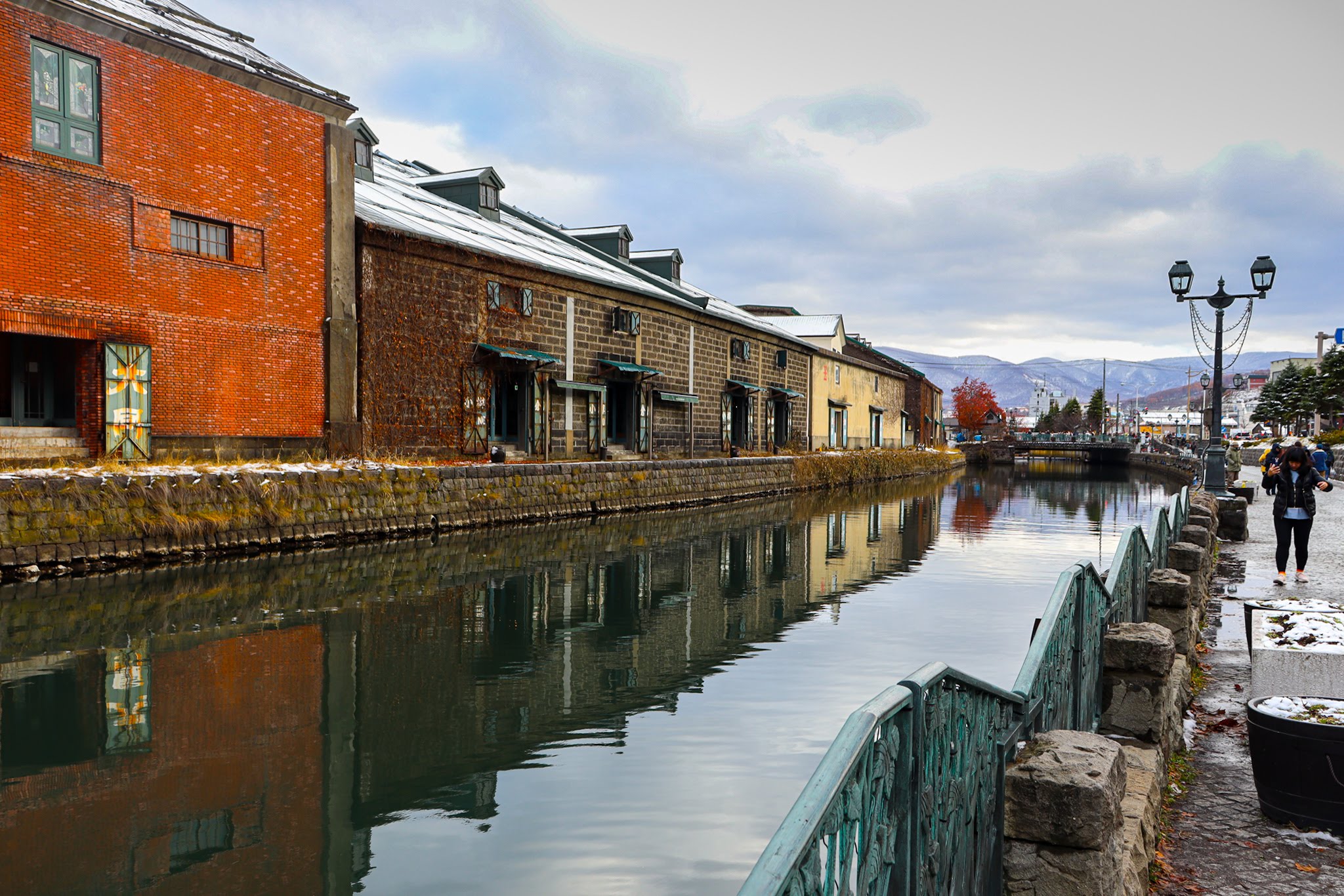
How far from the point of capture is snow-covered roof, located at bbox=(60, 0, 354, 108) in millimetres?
16188

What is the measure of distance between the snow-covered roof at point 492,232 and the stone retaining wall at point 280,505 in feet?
19.0

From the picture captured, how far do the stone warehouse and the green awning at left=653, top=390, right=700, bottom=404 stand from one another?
6 centimetres

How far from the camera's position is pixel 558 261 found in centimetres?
2777

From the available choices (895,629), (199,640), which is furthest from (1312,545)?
(199,640)

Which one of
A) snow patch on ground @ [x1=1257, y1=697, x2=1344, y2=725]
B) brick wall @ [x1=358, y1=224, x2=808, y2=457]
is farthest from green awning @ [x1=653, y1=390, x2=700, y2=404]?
snow patch on ground @ [x1=1257, y1=697, x2=1344, y2=725]

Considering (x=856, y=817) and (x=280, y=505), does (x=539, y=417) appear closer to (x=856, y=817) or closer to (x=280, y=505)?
(x=280, y=505)

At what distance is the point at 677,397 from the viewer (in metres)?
31.8

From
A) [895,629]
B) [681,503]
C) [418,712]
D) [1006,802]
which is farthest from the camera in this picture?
[681,503]

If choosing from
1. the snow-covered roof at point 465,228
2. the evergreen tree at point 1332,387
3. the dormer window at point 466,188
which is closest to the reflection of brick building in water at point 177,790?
the snow-covered roof at point 465,228

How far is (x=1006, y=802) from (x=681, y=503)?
23.6 m

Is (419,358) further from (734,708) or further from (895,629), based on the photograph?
(734,708)

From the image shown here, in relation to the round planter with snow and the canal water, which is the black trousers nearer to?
the canal water

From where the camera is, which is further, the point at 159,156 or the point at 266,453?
the point at 266,453

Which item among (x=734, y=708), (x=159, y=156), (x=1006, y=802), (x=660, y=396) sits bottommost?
(x=734, y=708)
